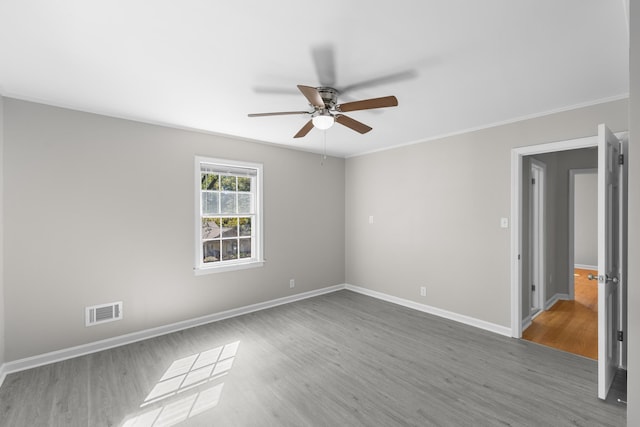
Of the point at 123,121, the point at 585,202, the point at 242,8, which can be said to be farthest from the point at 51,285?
the point at 585,202

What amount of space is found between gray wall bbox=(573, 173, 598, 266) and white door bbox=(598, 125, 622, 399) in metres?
5.61

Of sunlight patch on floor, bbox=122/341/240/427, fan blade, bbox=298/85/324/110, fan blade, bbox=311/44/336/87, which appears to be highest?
fan blade, bbox=311/44/336/87

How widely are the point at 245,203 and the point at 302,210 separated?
992 millimetres

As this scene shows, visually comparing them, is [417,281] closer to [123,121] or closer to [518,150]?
[518,150]

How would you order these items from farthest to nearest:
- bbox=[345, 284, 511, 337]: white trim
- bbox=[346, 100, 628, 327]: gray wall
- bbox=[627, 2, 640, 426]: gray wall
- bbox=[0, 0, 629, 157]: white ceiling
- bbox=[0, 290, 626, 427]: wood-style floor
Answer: bbox=[345, 284, 511, 337]: white trim → bbox=[346, 100, 628, 327]: gray wall → bbox=[0, 290, 626, 427]: wood-style floor → bbox=[0, 0, 629, 157]: white ceiling → bbox=[627, 2, 640, 426]: gray wall

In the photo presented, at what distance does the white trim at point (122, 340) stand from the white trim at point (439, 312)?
4.68 ft

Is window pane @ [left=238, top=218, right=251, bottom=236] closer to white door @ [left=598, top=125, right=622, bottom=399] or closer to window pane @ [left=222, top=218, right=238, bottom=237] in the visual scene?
window pane @ [left=222, top=218, right=238, bottom=237]

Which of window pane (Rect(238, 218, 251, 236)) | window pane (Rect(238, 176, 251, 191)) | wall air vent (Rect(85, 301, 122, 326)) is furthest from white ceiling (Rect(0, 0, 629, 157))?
wall air vent (Rect(85, 301, 122, 326))

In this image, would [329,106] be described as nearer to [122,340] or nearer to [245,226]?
[245,226]

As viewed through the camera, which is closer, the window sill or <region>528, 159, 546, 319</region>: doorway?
the window sill

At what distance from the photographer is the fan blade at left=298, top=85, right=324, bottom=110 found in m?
1.96

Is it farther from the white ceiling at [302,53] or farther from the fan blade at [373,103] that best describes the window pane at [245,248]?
the fan blade at [373,103]

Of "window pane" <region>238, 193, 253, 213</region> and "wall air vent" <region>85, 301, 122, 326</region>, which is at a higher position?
"window pane" <region>238, 193, 253, 213</region>

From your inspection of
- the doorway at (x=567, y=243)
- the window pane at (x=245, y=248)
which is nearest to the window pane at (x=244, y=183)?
→ the window pane at (x=245, y=248)
